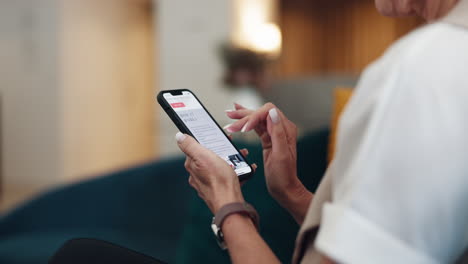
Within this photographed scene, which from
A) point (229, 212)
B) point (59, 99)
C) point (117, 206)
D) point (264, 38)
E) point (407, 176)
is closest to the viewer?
point (407, 176)

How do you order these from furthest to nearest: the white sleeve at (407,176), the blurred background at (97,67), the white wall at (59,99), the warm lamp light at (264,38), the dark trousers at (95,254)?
the white wall at (59,99) → the blurred background at (97,67) → the warm lamp light at (264,38) → the dark trousers at (95,254) → the white sleeve at (407,176)

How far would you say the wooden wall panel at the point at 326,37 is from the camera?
6723 mm

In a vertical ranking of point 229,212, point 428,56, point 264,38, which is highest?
point 428,56

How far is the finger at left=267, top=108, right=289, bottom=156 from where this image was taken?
1.91ft

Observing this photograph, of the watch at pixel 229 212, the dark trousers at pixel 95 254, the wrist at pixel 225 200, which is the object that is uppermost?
the wrist at pixel 225 200

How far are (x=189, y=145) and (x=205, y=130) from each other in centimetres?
5

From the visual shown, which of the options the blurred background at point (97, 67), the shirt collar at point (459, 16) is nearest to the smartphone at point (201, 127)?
the shirt collar at point (459, 16)

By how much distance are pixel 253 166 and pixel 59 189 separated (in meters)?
1.14

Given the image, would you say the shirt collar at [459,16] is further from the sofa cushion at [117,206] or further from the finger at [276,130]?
the sofa cushion at [117,206]

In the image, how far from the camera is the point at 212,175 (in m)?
0.50

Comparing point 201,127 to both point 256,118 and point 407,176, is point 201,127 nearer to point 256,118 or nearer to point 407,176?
point 256,118

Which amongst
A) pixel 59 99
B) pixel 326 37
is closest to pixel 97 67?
pixel 59 99

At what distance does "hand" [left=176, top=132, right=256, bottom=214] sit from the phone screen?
37 mm

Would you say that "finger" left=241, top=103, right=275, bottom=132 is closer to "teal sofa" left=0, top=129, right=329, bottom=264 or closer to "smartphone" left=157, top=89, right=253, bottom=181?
"smartphone" left=157, top=89, right=253, bottom=181
